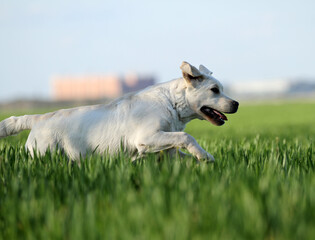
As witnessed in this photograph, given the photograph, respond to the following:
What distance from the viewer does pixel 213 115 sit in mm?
3990

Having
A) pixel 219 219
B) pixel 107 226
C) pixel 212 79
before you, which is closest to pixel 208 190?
pixel 219 219

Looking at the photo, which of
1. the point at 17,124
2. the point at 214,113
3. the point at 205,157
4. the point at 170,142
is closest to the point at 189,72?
the point at 214,113

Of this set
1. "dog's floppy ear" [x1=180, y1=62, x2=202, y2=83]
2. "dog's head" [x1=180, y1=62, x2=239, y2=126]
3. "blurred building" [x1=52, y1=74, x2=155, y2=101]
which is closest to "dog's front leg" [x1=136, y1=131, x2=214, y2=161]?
"dog's head" [x1=180, y1=62, x2=239, y2=126]

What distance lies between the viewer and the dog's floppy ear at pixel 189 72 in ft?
12.3

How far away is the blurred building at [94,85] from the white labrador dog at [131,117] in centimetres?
9035

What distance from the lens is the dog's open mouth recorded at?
3957 mm

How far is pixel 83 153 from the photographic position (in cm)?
389

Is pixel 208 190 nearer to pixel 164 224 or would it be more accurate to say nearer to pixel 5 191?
pixel 164 224

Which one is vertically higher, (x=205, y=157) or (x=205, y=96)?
(x=205, y=96)

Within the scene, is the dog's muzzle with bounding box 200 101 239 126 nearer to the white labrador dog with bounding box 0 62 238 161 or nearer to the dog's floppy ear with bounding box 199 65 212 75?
the white labrador dog with bounding box 0 62 238 161

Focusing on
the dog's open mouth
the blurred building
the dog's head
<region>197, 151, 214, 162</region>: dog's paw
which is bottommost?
the blurred building

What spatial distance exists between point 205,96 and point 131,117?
70cm

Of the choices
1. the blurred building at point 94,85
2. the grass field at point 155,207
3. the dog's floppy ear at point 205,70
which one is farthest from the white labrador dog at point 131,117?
the blurred building at point 94,85

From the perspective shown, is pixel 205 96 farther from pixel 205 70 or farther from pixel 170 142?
pixel 170 142
